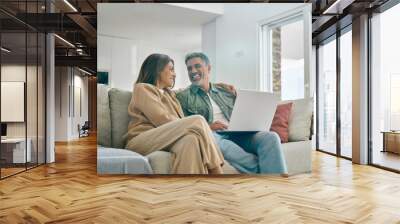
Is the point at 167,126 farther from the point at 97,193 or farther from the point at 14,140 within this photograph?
the point at 14,140

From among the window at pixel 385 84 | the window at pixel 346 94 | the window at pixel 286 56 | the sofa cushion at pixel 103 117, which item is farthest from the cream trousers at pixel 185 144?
the window at pixel 346 94

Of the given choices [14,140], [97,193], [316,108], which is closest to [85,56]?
[14,140]

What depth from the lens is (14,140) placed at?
6031 mm

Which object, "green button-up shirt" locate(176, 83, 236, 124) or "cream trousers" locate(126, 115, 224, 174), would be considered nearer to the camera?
"cream trousers" locate(126, 115, 224, 174)

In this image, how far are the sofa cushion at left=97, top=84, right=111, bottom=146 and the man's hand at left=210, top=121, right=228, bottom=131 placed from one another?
153cm

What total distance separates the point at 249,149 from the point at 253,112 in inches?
21.7

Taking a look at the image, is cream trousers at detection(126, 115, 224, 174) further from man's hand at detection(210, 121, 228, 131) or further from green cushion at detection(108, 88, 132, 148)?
green cushion at detection(108, 88, 132, 148)

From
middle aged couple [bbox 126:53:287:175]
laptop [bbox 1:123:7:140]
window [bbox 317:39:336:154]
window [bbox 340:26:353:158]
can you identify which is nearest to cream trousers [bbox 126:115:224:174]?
middle aged couple [bbox 126:53:287:175]

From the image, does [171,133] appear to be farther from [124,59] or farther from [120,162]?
[124,59]

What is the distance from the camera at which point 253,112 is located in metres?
5.54

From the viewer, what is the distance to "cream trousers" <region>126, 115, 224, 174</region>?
5.45m

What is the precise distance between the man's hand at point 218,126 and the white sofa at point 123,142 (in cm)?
53

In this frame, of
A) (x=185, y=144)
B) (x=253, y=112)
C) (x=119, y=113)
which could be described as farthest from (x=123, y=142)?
(x=253, y=112)

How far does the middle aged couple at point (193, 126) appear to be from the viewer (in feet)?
17.9
